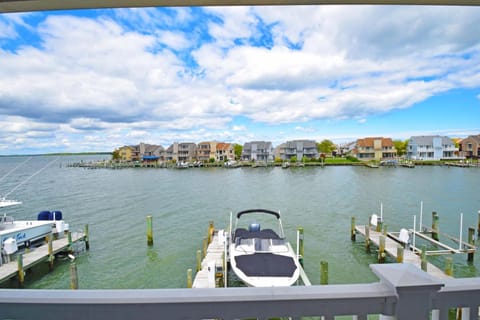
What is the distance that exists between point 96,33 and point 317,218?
620 inches

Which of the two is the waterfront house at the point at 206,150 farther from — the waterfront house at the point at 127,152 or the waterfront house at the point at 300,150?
the waterfront house at the point at 127,152

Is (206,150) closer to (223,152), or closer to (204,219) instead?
(223,152)

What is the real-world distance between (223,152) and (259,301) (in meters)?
67.8

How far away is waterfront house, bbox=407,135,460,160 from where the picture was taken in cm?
5575

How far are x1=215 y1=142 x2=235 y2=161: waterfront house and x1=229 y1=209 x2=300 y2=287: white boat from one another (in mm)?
59855

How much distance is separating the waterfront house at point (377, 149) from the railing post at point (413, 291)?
65872mm

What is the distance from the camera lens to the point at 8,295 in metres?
1.14

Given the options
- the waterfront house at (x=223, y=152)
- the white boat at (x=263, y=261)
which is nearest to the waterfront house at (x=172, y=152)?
the waterfront house at (x=223, y=152)

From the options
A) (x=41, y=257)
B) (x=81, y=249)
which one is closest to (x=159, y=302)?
(x=41, y=257)

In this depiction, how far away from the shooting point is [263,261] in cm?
711

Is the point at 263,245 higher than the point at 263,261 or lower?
higher

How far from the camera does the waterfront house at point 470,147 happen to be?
54.6 metres

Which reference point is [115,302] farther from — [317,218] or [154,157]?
[154,157]

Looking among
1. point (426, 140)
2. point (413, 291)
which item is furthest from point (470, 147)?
point (413, 291)
